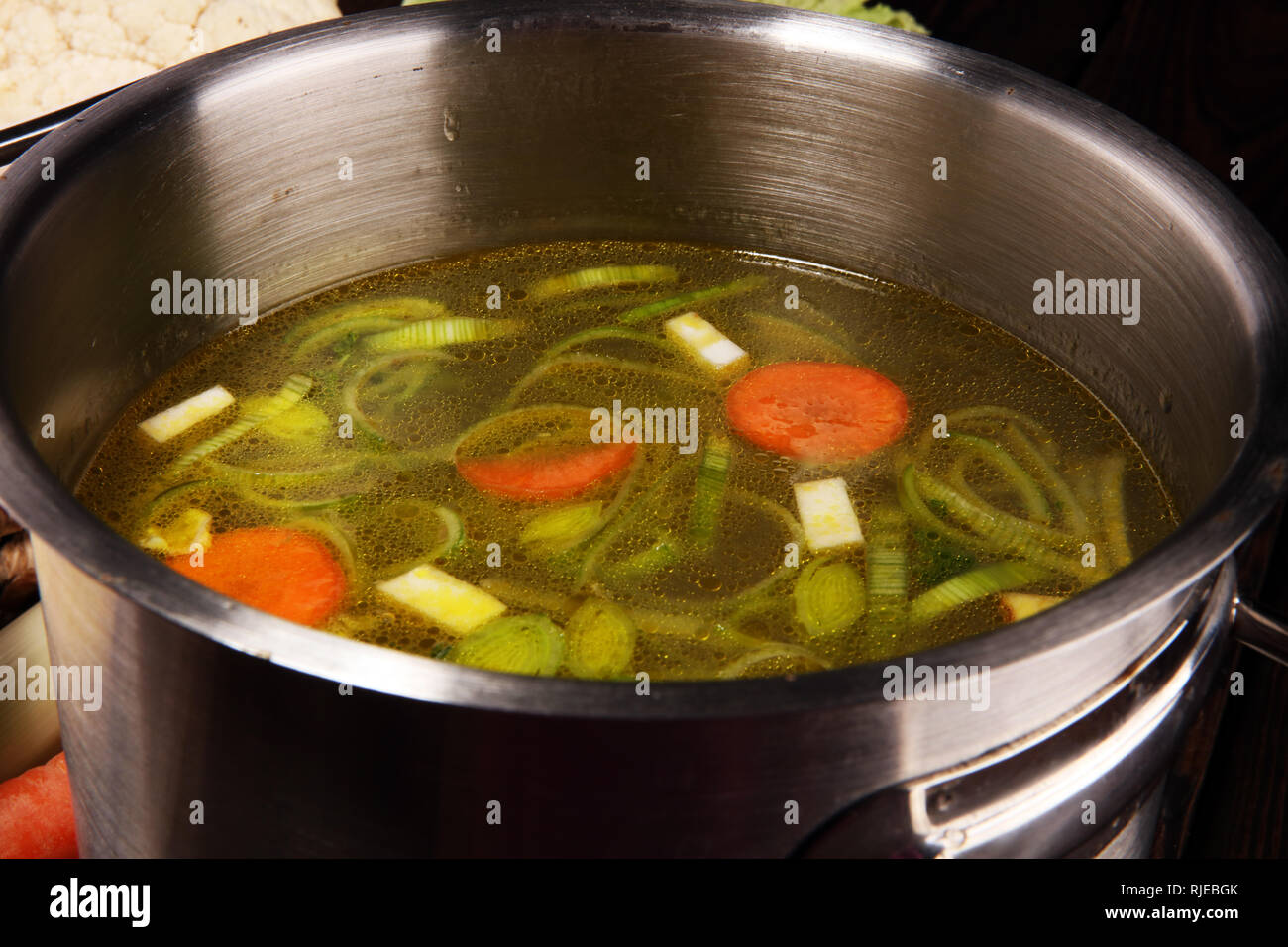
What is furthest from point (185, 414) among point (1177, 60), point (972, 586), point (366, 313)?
point (1177, 60)

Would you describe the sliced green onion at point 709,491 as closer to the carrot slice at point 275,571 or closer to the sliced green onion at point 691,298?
the sliced green onion at point 691,298

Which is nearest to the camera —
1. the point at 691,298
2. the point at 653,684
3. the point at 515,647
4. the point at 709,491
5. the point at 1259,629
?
the point at 653,684

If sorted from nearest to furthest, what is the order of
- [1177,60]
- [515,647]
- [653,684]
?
[653,684]
[515,647]
[1177,60]

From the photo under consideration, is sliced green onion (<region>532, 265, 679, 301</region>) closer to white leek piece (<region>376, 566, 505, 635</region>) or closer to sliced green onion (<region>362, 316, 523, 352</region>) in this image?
sliced green onion (<region>362, 316, 523, 352</region>)

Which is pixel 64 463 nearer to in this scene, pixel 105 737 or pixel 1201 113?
pixel 105 737

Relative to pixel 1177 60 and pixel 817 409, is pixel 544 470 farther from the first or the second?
pixel 1177 60

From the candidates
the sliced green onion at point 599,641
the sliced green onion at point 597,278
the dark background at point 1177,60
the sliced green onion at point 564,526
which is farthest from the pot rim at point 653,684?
the dark background at point 1177,60
